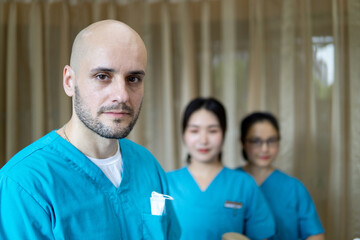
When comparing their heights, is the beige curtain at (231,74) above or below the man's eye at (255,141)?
above

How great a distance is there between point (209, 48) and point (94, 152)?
1.49m

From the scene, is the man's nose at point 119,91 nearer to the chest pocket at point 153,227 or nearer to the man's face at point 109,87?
the man's face at point 109,87

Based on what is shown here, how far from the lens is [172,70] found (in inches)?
88.4

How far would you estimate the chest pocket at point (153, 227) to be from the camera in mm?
925

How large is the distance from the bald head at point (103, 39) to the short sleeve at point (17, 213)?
0.31 meters

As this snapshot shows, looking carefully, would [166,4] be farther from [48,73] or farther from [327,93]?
[327,93]

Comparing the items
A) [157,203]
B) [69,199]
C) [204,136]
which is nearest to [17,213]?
[69,199]

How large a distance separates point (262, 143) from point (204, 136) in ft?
1.06

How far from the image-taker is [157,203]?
3.21ft

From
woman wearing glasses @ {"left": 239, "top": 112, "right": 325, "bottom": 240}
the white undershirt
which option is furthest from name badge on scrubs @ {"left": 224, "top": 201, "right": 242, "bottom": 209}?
the white undershirt

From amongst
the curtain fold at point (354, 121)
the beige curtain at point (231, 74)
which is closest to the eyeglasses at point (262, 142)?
the beige curtain at point (231, 74)

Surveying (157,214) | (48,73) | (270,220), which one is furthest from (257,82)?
(157,214)

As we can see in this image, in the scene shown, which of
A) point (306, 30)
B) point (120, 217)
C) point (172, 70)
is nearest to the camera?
point (120, 217)

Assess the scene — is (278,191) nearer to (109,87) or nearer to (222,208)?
(222,208)
